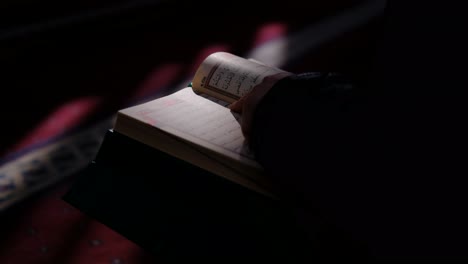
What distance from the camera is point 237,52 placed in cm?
144

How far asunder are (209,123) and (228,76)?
0.09 m

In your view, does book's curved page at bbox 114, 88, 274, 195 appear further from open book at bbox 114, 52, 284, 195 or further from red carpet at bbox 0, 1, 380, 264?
red carpet at bbox 0, 1, 380, 264

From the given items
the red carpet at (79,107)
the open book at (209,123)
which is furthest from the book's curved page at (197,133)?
the red carpet at (79,107)

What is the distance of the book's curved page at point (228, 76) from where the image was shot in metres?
0.64

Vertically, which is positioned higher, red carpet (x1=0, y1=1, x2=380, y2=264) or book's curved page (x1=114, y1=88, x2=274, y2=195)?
book's curved page (x1=114, y1=88, x2=274, y2=195)

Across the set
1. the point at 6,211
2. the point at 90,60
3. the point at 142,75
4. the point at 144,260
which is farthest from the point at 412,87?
the point at 90,60

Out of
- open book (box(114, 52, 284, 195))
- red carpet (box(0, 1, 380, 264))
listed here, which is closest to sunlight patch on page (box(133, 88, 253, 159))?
open book (box(114, 52, 284, 195))

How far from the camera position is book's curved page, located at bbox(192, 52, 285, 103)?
64cm

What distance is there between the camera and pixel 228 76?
65 cm

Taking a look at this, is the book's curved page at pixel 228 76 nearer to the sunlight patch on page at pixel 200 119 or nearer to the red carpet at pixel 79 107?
the sunlight patch on page at pixel 200 119

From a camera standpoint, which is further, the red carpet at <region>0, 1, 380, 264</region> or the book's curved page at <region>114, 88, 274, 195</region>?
the red carpet at <region>0, 1, 380, 264</region>

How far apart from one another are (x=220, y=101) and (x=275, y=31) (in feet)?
3.38

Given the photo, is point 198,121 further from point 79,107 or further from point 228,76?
point 79,107

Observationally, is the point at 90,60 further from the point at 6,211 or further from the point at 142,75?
the point at 6,211
